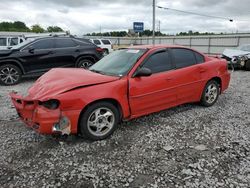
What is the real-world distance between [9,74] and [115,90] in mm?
5933

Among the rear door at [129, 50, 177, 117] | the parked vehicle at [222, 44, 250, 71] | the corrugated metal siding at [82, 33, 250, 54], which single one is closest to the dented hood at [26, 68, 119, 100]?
the rear door at [129, 50, 177, 117]

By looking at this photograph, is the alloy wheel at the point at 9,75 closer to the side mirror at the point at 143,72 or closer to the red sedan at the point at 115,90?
the red sedan at the point at 115,90

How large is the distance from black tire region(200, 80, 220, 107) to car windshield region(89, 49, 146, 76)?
187 centimetres

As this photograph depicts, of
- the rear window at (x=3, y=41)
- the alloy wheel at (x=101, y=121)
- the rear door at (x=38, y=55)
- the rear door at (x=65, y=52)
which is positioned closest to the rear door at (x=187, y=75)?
the alloy wheel at (x=101, y=121)

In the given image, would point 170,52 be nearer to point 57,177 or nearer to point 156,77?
point 156,77

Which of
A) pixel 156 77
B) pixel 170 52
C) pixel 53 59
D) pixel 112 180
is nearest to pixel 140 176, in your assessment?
pixel 112 180

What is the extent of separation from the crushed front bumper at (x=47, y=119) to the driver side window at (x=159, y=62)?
5.65 feet

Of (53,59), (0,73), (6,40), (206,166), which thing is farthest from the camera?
(6,40)

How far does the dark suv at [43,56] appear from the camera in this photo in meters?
8.43

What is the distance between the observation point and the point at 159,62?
4.69 m

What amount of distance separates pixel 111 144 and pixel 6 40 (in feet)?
50.3

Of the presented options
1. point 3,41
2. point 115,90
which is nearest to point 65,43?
point 115,90

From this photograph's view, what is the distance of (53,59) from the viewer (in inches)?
358

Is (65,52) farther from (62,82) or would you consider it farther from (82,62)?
(62,82)
